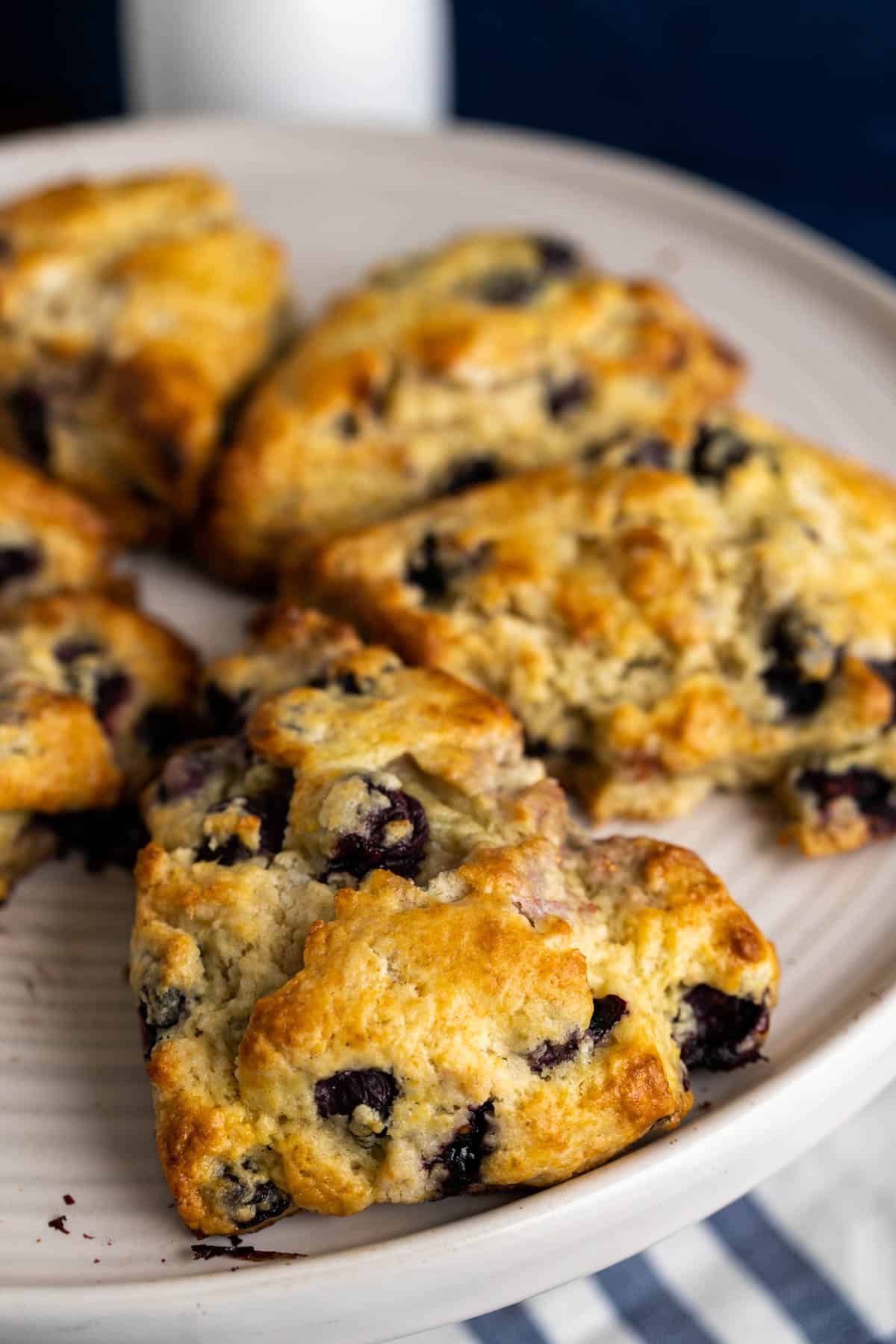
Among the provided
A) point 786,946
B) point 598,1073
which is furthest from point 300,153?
point 598,1073

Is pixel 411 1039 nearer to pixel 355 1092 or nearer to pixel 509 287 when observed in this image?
pixel 355 1092

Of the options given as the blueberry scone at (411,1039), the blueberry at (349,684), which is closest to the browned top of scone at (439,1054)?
the blueberry scone at (411,1039)

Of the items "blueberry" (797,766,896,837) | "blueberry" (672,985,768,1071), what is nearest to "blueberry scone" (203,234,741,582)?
"blueberry" (797,766,896,837)

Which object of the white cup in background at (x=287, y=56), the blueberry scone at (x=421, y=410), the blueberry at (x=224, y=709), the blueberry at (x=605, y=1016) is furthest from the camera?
the white cup in background at (x=287, y=56)

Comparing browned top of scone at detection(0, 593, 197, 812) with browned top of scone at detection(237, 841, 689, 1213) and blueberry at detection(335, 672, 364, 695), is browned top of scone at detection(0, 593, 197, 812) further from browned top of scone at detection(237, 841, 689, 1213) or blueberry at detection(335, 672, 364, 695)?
browned top of scone at detection(237, 841, 689, 1213)

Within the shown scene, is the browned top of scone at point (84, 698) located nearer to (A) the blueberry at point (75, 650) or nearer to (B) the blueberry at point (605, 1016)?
(A) the blueberry at point (75, 650)

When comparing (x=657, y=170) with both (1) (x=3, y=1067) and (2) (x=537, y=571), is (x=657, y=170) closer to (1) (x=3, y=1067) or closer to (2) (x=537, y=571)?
(2) (x=537, y=571)
